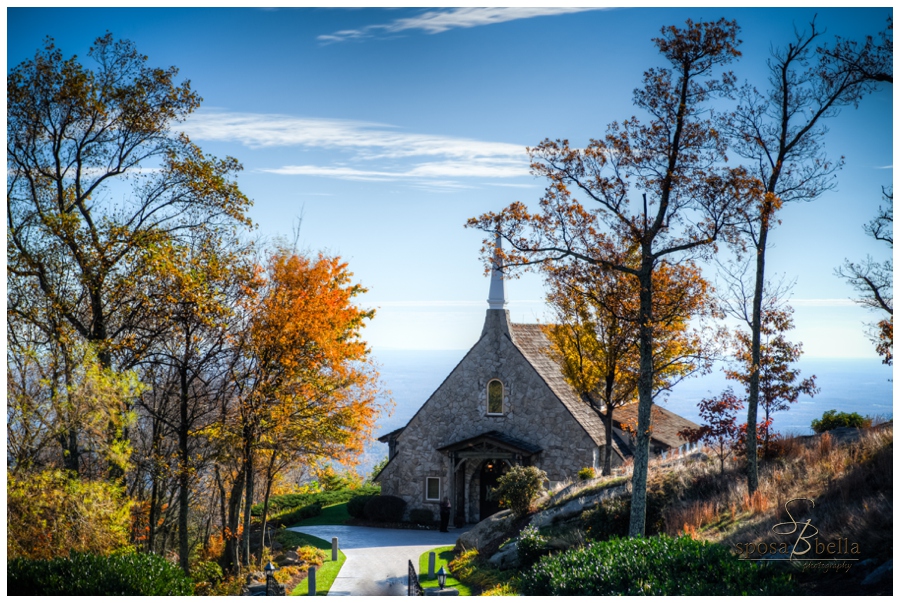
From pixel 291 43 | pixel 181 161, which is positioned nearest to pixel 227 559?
pixel 181 161

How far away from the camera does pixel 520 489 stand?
20.4 meters

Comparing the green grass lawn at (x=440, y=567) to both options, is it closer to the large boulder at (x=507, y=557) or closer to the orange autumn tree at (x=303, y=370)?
the large boulder at (x=507, y=557)

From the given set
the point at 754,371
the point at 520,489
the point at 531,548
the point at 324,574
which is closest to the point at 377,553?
the point at 324,574

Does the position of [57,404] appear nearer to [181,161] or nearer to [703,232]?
[181,161]

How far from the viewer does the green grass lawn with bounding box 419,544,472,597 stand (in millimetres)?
16066

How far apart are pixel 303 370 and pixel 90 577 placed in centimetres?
749

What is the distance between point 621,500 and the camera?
17.2 m

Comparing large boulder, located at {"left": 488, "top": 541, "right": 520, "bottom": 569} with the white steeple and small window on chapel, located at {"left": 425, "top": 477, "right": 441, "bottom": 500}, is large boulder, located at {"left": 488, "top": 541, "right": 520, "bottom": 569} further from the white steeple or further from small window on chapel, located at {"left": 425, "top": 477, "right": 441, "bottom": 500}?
the white steeple

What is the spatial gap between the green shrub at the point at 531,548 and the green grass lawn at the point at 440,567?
141 centimetres

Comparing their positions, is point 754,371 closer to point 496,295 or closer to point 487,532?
point 487,532

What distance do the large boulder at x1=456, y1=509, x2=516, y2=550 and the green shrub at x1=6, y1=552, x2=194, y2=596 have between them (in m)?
9.52

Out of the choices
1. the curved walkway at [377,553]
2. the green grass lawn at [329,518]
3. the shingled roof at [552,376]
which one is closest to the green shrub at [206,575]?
the curved walkway at [377,553]

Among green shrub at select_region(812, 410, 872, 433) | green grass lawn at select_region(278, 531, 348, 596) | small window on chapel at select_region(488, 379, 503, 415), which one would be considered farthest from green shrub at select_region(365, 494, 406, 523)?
green shrub at select_region(812, 410, 872, 433)

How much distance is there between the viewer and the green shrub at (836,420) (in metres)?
20.9
